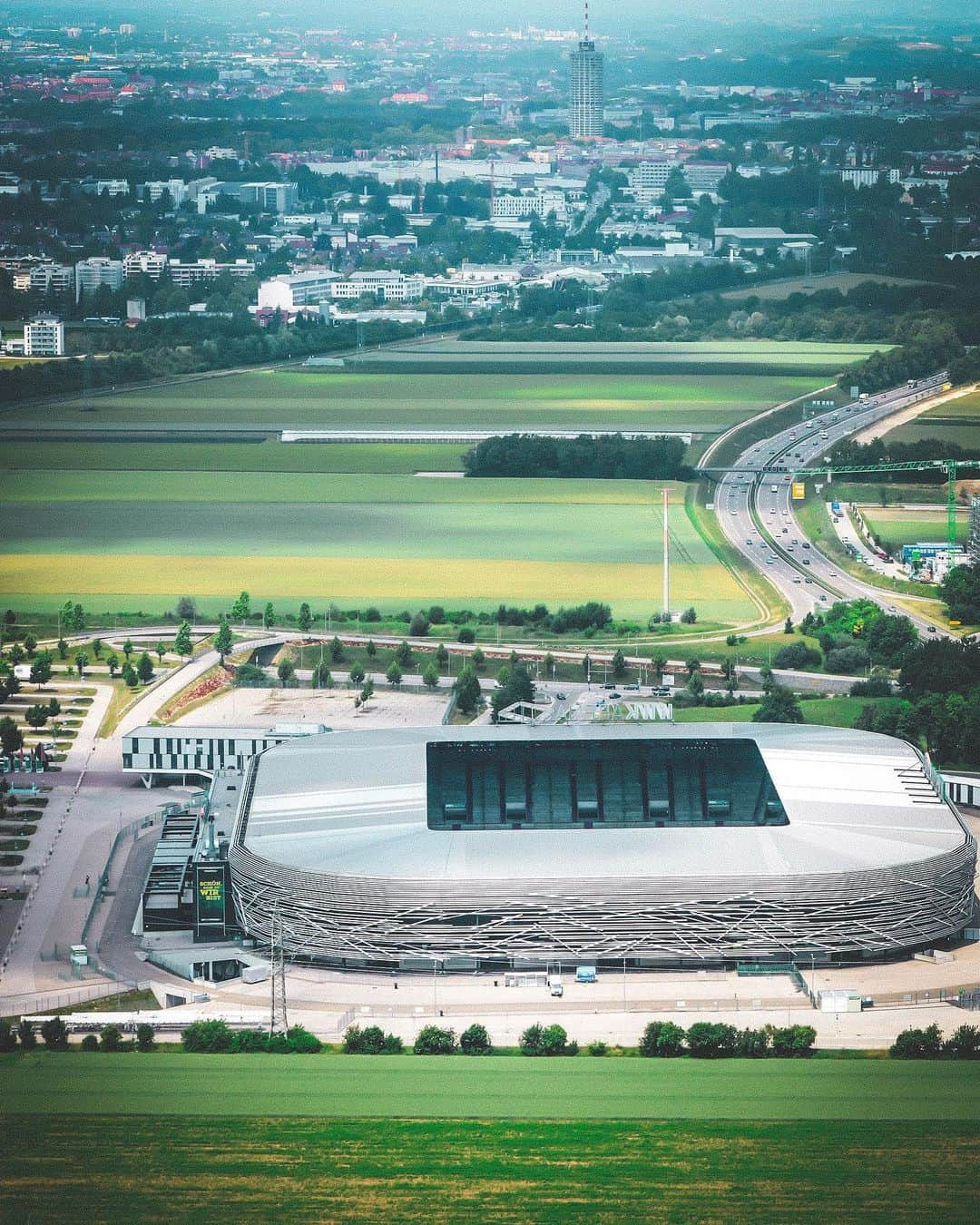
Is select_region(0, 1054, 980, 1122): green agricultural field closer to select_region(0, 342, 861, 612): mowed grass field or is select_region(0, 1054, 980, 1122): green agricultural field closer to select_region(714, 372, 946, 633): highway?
select_region(714, 372, 946, 633): highway

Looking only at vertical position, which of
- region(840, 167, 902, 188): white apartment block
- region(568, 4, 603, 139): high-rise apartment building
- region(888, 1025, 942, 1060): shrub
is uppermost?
region(568, 4, 603, 139): high-rise apartment building

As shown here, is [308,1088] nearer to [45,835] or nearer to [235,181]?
[45,835]

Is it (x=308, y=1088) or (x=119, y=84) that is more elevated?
(x=119, y=84)

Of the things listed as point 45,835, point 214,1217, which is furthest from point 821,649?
point 214,1217

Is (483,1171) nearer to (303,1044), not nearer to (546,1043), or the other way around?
(546,1043)

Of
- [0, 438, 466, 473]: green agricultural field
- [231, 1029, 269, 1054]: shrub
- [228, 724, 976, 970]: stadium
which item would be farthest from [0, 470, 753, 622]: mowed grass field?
[231, 1029, 269, 1054]: shrub

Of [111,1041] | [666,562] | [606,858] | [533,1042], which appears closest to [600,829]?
[606,858]

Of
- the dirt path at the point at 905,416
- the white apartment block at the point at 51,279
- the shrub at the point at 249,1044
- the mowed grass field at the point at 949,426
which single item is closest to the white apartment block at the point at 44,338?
the white apartment block at the point at 51,279
